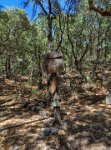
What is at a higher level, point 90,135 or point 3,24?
point 3,24

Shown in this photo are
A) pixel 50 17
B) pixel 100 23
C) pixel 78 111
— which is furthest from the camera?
pixel 100 23

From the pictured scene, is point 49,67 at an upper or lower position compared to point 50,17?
lower

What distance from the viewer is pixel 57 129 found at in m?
7.19

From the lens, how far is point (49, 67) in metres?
7.29

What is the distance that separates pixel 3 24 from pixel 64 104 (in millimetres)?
12081

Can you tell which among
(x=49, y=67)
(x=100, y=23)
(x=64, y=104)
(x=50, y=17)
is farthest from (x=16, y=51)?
(x=49, y=67)

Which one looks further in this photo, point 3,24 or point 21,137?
point 3,24

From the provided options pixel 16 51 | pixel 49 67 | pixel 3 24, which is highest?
pixel 3 24

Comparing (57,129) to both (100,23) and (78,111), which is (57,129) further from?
(100,23)

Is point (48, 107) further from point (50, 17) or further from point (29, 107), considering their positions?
point (50, 17)

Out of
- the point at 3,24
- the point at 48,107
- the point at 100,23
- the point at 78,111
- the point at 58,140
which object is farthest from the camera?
the point at 100,23

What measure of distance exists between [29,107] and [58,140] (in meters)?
3.22

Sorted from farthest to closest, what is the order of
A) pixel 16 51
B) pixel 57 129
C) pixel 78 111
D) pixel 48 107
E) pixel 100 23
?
pixel 16 51
pixel 100 23
pixel 48 107
pixel 78 111
pixel 57 129

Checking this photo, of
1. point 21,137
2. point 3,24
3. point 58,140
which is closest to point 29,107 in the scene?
point 21,137
